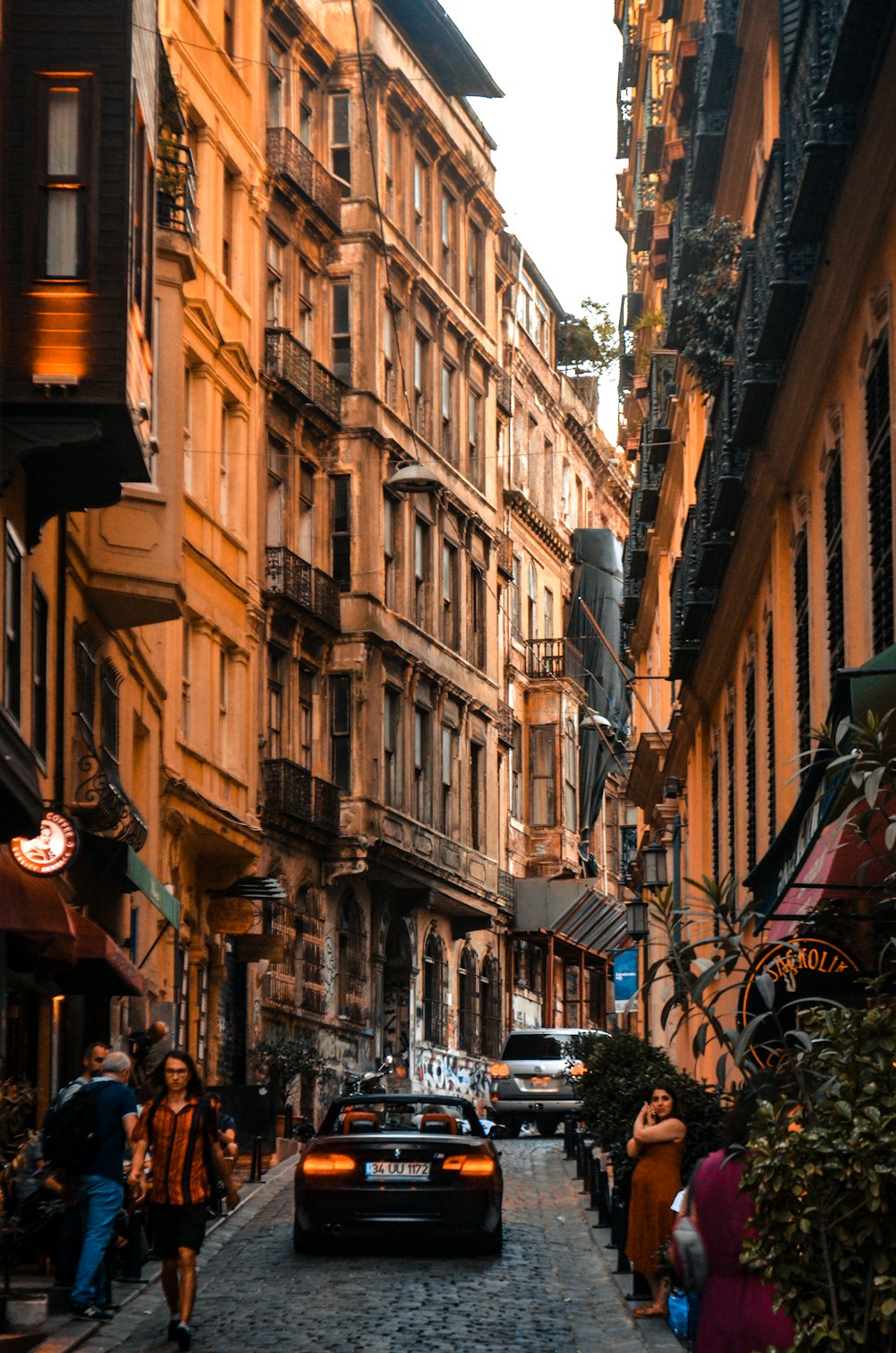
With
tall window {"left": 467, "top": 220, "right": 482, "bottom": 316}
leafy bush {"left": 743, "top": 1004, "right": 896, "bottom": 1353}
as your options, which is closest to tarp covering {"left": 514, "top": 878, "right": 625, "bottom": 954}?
tall window {"left": 467, "top": 220, "right": 482, "bottom": 316}

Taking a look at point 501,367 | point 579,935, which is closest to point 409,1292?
point 579,935

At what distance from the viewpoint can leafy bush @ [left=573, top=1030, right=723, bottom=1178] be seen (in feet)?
53.1

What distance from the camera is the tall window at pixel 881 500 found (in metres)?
14.6

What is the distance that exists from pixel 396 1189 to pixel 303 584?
23.2 meters

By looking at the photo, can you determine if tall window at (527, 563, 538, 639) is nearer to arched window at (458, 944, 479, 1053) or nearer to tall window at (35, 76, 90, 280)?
arched window at (458, 944, 479, 1053)

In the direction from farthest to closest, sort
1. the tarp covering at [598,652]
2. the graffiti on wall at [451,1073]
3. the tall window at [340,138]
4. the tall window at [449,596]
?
the tarp covering at [598,652], the tall window at [449,596], the graffiti on wall at [451,1073], the tall window at [340,138]

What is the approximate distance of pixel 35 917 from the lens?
17.6 meters

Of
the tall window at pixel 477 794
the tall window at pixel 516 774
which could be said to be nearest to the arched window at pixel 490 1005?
the tall window at pixel 477 794

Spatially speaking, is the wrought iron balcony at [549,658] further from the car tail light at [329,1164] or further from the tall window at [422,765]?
the car tail light at [329,1164]

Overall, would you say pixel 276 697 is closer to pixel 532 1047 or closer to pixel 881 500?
pixel 532 1047

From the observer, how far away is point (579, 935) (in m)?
55.3

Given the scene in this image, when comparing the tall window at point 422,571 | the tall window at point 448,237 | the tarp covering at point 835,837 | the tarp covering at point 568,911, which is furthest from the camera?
the tarp covering at point 568,911

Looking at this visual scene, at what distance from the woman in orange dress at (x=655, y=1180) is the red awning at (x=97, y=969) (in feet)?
18.8

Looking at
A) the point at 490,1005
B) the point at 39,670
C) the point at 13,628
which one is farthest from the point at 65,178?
the point at 490,1005
